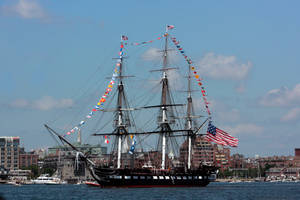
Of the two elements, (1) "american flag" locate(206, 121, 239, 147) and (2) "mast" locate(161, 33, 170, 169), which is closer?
(1) "american flag" locate(206, 121, 239, 147)

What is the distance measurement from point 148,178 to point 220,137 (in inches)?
767

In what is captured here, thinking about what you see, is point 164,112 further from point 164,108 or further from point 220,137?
point 220,137

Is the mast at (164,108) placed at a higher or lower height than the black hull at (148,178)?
higher

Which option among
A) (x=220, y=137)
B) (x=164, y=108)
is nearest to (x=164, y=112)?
(x=164, y=108)

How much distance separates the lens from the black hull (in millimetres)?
134000

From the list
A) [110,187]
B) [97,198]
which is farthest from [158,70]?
[97,198]

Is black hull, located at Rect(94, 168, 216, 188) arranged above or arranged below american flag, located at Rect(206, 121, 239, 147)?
below

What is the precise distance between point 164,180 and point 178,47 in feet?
97.5

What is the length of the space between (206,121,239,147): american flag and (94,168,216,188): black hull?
53.6 feet

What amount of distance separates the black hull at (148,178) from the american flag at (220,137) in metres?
16.3

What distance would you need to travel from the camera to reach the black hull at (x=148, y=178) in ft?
440

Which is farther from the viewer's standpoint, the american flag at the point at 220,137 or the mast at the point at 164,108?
the mast at the point at 164,108

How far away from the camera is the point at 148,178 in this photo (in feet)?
458

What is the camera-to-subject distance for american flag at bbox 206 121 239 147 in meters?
129
